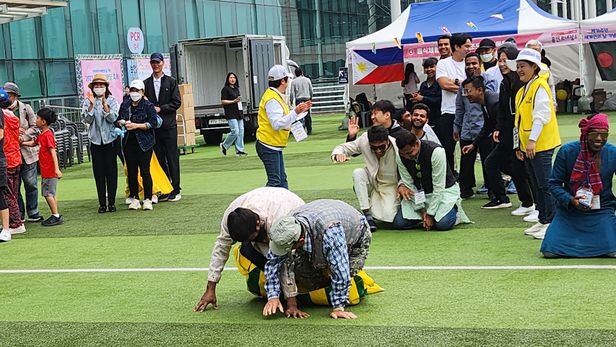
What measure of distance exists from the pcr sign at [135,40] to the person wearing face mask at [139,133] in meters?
17.4

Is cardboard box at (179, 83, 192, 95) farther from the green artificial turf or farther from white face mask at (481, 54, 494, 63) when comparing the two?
white face mask at (481, 54, 494, 63)

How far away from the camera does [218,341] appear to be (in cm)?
571

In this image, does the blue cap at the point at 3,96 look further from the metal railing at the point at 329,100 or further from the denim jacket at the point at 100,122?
the metal railing at the point at 329,100

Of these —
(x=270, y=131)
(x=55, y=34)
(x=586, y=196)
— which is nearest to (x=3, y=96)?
(x=270, y=131)

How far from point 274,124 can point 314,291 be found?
4394 millimetres

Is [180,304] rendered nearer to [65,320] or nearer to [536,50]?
[65,320]

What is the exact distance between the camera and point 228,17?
3781 cm

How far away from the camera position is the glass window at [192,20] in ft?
114

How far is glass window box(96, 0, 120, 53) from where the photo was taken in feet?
99.6

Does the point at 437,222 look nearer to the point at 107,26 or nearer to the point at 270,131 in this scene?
the point at 270,131

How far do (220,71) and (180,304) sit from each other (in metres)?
20.7

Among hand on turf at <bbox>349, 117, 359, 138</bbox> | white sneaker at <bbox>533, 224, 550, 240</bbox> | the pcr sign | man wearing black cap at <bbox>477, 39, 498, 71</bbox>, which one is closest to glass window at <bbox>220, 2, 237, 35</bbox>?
the pcr sign

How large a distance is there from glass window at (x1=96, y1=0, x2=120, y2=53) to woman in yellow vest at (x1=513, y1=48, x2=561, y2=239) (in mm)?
23640

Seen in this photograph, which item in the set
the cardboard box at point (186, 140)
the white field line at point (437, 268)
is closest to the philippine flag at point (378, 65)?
the cardboard box at point (186, 140)
